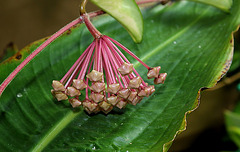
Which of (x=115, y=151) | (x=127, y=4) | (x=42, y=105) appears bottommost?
(x=115, y=151)

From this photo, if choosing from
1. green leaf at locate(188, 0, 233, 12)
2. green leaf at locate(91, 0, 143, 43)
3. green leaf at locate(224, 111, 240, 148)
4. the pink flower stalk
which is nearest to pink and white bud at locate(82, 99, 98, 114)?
the pink flower stalk

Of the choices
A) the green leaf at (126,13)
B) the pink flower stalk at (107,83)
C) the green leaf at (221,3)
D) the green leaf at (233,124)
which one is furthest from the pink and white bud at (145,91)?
the green leaf at (233,124)

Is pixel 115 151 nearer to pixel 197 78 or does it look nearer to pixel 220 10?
pixel 197 78

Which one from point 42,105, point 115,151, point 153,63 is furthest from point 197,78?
point 42,105

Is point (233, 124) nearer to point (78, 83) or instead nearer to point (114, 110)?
point (114, 110)

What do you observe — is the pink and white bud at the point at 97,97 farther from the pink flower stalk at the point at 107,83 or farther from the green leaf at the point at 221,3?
the green leaf at the point at 221,3

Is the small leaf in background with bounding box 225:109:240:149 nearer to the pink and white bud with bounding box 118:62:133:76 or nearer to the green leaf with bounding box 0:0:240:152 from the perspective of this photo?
the green leaf with bounding box 0:0:240:152

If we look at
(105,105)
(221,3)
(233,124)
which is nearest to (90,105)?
(105,105)
